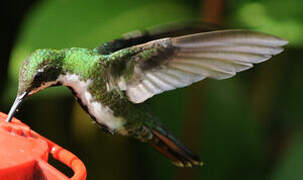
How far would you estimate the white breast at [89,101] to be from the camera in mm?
1834

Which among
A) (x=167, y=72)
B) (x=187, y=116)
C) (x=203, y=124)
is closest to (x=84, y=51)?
(x=167, y=72)

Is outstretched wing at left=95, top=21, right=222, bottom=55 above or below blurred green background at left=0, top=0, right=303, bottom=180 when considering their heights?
above

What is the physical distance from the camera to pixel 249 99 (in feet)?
12.3

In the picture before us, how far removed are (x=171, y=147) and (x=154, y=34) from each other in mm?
464

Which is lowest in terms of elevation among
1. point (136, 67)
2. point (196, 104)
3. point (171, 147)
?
point (196, 104)

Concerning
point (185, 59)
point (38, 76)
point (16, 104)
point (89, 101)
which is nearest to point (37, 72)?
point (38, 76)

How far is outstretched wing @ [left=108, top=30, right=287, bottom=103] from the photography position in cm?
159

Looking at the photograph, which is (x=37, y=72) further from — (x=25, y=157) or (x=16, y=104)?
(x=25, y=157)

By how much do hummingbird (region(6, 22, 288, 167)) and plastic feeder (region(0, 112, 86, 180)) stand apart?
0.33ft

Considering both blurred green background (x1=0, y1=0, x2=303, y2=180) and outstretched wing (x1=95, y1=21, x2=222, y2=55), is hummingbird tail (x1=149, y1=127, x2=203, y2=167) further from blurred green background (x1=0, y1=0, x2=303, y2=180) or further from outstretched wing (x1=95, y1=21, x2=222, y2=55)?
blurred green background (x1=0, y1=0, x2=303, y2=180)

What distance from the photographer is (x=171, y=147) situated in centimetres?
221

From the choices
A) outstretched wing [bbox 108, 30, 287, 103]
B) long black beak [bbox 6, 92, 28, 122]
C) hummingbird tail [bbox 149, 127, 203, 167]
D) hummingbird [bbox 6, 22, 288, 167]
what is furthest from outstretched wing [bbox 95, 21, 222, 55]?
long black beak [bbox 6, 92, 28, 122]

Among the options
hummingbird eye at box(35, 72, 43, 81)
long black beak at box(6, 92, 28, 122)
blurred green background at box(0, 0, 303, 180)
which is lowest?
blurred green background at box(0, 0, 303, 180)

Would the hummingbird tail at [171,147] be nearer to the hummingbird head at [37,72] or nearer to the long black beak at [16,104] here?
the hummingbird head at [37,72]
